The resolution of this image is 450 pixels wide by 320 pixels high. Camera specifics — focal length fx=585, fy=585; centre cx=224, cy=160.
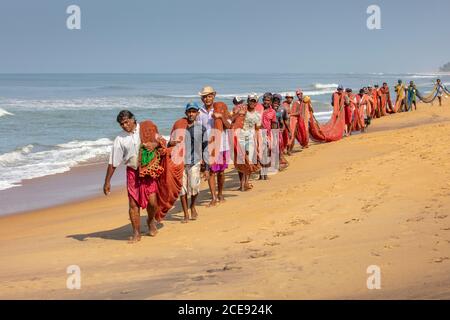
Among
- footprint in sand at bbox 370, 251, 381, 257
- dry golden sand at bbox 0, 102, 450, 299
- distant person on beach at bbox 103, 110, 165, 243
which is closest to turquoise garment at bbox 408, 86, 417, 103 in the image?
dry golden sand at bbox 0, 102, 450, 299

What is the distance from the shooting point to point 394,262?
4738mm

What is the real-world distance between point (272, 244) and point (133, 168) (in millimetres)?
1850

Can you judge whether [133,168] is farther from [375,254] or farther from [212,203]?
[375,254]

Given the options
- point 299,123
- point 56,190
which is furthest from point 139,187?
point 299,123

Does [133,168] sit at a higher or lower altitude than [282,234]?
higher

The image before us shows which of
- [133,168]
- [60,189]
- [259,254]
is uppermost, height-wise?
[133,168]

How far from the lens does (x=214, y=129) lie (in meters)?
8.17

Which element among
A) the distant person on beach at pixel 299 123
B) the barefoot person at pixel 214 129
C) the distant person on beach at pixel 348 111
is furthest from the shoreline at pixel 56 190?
the distant person on beach at pixel 348 111

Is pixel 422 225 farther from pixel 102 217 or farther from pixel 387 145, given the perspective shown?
pixel 387 145

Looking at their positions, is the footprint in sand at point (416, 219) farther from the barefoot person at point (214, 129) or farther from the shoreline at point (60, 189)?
the shoreline at point (60, 189)

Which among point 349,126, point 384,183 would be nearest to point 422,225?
point 384,183

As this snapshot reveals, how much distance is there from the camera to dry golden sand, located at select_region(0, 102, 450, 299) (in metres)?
4.51

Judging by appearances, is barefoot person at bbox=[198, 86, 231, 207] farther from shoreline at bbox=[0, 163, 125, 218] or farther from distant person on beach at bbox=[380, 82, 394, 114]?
distant person on beach at bbox=[380, 82, 394, 114]

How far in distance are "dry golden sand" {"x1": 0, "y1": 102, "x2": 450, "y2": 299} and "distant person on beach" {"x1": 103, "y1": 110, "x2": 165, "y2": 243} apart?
39 centimetres
